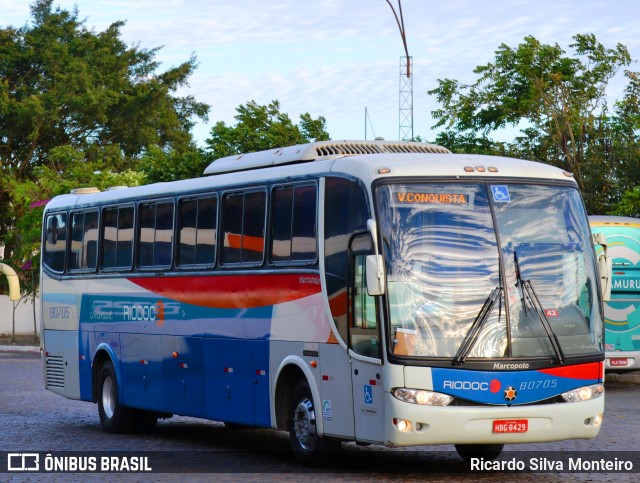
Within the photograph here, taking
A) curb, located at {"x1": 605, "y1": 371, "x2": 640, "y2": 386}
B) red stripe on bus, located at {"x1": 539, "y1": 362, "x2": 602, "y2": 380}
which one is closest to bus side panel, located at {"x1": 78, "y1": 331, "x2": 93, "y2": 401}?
red stripe on bus, located at {"x1": 539, "y1": 362, "x2": 602, "y2": 380}

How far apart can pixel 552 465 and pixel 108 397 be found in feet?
24.9

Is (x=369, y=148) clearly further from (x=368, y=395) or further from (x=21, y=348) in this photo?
(x=21, y=348)

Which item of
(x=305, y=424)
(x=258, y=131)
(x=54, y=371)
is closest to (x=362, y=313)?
(x=305, y=424)

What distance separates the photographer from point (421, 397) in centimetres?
1270

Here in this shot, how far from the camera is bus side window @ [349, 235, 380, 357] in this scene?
1311 cm

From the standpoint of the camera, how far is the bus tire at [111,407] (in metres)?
19.2

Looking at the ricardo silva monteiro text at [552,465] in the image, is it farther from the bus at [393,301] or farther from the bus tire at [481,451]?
the bus at [393,301]

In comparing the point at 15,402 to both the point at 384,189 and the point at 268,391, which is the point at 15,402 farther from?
the point at 384,189

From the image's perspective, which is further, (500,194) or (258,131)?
(258,131)

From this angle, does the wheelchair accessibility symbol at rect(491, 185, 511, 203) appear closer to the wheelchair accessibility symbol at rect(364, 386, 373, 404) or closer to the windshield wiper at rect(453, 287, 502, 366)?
the windshield wiper at rect(453, 287, 502, 366)

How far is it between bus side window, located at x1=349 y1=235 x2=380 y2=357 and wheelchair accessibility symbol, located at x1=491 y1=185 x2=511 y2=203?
54.7 inches

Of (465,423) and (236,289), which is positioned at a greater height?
(236,289)

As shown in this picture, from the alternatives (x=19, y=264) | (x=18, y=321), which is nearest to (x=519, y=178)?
(x=19, y=264)

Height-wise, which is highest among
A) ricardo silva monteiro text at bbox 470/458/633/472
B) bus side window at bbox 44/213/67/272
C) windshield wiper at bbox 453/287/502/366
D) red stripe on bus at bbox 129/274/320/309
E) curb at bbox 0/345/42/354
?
bus side window at bbox 44/213/67/272
